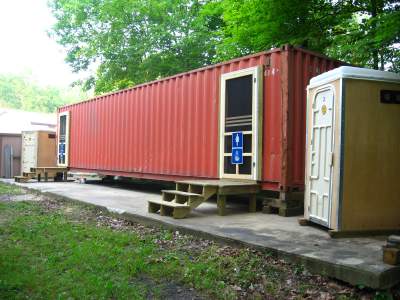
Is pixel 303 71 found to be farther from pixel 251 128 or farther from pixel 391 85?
pixel 391 85

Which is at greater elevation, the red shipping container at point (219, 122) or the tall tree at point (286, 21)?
the tall tree at point (286, 21)

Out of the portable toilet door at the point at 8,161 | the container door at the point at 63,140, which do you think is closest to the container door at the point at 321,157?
the container door at the point at 63,140

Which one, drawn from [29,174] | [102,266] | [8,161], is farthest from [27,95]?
[102,266]

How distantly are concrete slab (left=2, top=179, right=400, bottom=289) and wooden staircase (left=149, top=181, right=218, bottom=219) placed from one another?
15 cm

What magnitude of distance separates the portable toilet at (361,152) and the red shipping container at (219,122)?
1.80m

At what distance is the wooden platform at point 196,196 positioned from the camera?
21.6ft

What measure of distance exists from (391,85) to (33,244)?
4.90m

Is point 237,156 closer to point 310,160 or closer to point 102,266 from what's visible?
point 310,160

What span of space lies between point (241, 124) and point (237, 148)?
456mm

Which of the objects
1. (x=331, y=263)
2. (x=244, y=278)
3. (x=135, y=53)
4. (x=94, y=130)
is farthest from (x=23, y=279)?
(x=135, y=53)

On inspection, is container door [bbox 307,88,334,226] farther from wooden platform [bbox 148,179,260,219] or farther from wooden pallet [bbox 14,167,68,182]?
wooden pallet [bbox 14,167,68,182]

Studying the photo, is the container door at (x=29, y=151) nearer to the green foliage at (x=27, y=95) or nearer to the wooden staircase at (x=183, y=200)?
the wooden staircase at (x=183, y=200)

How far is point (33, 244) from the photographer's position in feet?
17.4

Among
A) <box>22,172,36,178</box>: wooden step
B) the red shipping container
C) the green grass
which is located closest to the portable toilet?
the green grass
